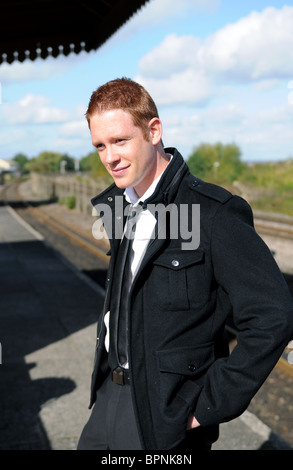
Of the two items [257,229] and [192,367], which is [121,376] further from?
[257,229]

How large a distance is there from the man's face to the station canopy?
4.01 meters

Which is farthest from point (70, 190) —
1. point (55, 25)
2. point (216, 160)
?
point (55, 25)

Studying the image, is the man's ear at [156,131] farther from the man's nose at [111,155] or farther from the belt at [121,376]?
the belt at [121,376]

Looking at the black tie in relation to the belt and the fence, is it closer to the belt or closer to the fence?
the belt

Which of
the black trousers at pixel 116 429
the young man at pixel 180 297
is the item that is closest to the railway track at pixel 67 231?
the black trousers at pixel 116 429

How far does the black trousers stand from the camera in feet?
6.79

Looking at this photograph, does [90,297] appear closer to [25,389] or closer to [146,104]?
[25,389]

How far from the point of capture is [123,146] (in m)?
1.93

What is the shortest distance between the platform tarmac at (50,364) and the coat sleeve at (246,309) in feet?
9.76

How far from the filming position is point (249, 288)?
1.85 metres

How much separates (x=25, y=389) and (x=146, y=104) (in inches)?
180

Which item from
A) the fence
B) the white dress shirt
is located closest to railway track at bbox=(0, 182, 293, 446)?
the fence
